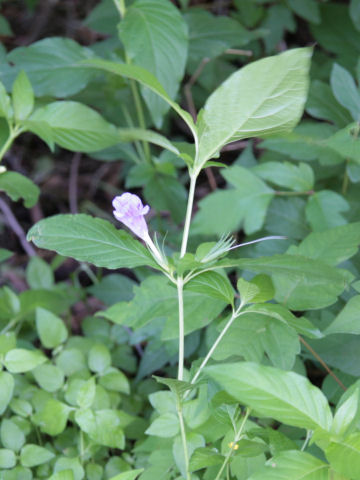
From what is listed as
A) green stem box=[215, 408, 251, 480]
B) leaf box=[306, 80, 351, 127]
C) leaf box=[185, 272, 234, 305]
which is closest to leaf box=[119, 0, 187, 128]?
leaf box=[306, 80, 351, 127]

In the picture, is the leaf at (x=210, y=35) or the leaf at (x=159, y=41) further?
the leaf at (x=210, y=35)

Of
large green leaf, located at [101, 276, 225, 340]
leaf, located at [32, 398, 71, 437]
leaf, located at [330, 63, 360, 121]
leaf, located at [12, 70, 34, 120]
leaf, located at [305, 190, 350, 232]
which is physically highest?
leaf, located at [12, 70, 34, 120]

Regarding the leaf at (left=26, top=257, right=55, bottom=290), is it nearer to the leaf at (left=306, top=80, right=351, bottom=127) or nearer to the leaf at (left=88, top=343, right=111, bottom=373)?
the leaf at (left=88, top=343, right=111, bottom=373)

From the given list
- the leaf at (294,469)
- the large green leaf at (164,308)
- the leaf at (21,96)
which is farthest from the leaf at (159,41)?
the leaf at (294,469)

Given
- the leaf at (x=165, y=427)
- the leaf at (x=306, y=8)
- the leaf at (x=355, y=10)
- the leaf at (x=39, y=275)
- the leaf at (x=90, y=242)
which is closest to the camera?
the leaf at (x=90, y=242)

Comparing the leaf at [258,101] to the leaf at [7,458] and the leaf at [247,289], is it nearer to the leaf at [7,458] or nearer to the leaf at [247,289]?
the leaf at [247,289]

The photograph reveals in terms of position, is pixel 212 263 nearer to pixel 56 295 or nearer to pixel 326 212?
pixel 326 212

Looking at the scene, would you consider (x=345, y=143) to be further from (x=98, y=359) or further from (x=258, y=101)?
(x=98, y=359)
